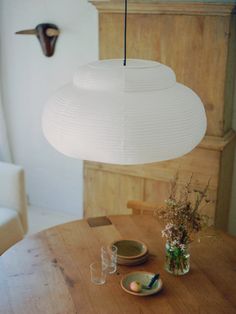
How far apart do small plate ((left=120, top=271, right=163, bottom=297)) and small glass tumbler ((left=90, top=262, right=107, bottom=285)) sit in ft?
0.28

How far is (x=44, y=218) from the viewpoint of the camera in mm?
4148

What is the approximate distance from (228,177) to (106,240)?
132 centimetres

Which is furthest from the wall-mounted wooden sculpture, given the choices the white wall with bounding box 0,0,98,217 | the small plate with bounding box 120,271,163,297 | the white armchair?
the small plate with bounding box 120,271,163,297

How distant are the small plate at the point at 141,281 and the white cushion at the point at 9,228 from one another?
1.30 metres

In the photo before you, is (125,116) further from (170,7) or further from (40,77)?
(40,77)

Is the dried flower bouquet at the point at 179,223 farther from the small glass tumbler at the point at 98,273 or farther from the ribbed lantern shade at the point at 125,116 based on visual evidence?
the ribbed lantern shade at the point at 125,116

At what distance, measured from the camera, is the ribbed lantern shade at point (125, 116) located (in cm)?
149

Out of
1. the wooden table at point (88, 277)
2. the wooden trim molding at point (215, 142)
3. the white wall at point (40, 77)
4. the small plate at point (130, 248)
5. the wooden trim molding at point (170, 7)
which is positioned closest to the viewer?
the wooden table at point (88, 277)

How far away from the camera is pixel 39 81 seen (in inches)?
157

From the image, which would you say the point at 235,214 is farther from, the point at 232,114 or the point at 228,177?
the point at 232,114

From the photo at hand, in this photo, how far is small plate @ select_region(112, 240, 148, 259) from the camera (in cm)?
216

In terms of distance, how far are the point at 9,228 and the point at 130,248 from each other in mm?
1228

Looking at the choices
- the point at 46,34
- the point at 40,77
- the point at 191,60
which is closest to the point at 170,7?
the point at 191,60

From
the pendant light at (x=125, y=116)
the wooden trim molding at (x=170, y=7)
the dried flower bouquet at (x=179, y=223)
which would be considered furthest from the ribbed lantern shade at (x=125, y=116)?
the wooden trim molding at (x=170, y=7)
